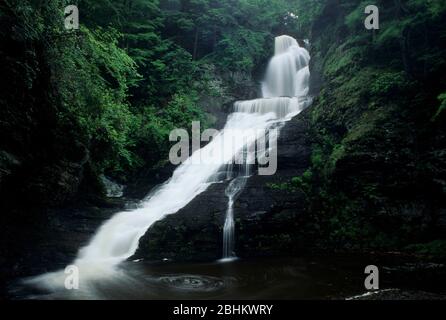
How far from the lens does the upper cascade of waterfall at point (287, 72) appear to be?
77.9ft

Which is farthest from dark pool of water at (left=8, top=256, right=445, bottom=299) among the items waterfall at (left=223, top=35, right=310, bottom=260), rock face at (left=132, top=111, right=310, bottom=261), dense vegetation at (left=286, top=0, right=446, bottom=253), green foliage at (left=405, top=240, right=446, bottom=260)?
waterfall at (left=223, top=35, right=310, bottom=260)

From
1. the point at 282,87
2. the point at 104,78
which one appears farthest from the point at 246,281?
the point at 282,87

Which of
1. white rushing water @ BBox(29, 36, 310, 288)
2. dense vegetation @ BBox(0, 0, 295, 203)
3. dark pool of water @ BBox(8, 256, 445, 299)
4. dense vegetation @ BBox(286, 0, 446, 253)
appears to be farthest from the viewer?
dense vegetation @ BBox(286, 0, 446, 253)

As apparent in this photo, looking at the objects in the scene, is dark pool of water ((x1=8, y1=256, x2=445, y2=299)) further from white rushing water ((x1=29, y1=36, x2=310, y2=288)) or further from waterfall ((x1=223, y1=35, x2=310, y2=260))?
waterfall ((x1=223, y1=35, x2=310, y2=260))

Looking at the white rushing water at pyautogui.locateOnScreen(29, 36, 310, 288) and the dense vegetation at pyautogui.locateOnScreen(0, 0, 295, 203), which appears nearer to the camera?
the dense vegetation at pyautogui.locateOnScreen(0, 0, 295, 203)

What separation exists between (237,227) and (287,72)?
16.7 meters

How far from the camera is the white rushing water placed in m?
10.1

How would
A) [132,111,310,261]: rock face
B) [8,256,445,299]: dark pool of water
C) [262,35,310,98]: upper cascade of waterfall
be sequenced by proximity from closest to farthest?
[8,256,445,299]: dark pool of water < [132,111,310,261]: rock face < [262,35,310,98]: upper cascade of waterfall

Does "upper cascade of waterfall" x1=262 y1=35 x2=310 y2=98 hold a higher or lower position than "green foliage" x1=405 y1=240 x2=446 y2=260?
higher

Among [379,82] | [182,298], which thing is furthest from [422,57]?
[182,298]

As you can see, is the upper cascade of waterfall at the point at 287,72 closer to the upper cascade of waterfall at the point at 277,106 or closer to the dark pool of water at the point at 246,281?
the upper cascade of waterfall at the point at 277,106

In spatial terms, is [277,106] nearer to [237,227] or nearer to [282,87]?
[282,87]

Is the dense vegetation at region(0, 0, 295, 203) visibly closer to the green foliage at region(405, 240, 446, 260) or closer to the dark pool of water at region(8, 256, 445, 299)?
the dark pool of water at region(8, 256, 445, 299)

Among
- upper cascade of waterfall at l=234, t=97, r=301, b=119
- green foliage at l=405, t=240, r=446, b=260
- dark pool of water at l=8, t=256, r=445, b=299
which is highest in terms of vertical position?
upper cascade of waterfall at l=234, t=97, r=301, b=119
